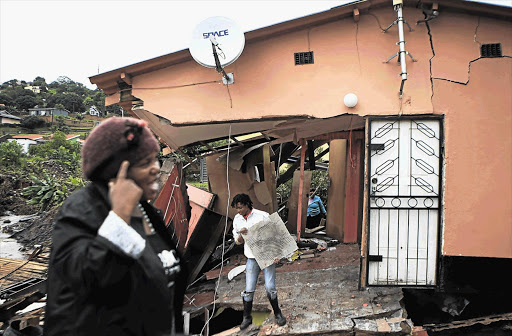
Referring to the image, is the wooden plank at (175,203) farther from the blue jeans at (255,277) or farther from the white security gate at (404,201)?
the white security gate at (404,201)

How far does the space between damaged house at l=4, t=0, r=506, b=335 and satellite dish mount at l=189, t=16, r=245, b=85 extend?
0.13 metres

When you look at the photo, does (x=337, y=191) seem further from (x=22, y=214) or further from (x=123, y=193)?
(x=22, y=214)

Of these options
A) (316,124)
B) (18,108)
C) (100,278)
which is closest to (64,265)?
(100,278)

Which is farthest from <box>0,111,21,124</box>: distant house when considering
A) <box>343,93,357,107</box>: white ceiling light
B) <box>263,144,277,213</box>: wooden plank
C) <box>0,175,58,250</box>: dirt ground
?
<box>343,93,357,107</box>: white ceiling light

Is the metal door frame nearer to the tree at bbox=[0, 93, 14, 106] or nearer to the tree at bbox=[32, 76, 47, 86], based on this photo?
the tree at bbox=[0, 93, 14, 106]

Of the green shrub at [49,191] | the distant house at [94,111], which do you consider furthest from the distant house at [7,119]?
the green shrub at [49,191]

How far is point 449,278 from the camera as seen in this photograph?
19.2ft

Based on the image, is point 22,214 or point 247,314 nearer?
point 247,314

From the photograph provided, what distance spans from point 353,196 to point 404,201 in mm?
3042

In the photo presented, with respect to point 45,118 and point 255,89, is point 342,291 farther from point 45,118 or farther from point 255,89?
point 45,118

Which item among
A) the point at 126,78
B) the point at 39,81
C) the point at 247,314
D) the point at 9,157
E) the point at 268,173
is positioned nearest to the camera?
the point at 247,314

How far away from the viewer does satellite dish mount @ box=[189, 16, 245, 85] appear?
5.64 meters

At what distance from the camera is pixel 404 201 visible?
19.1 feet

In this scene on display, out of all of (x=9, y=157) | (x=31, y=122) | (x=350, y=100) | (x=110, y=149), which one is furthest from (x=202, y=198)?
(x=31, y=122)
